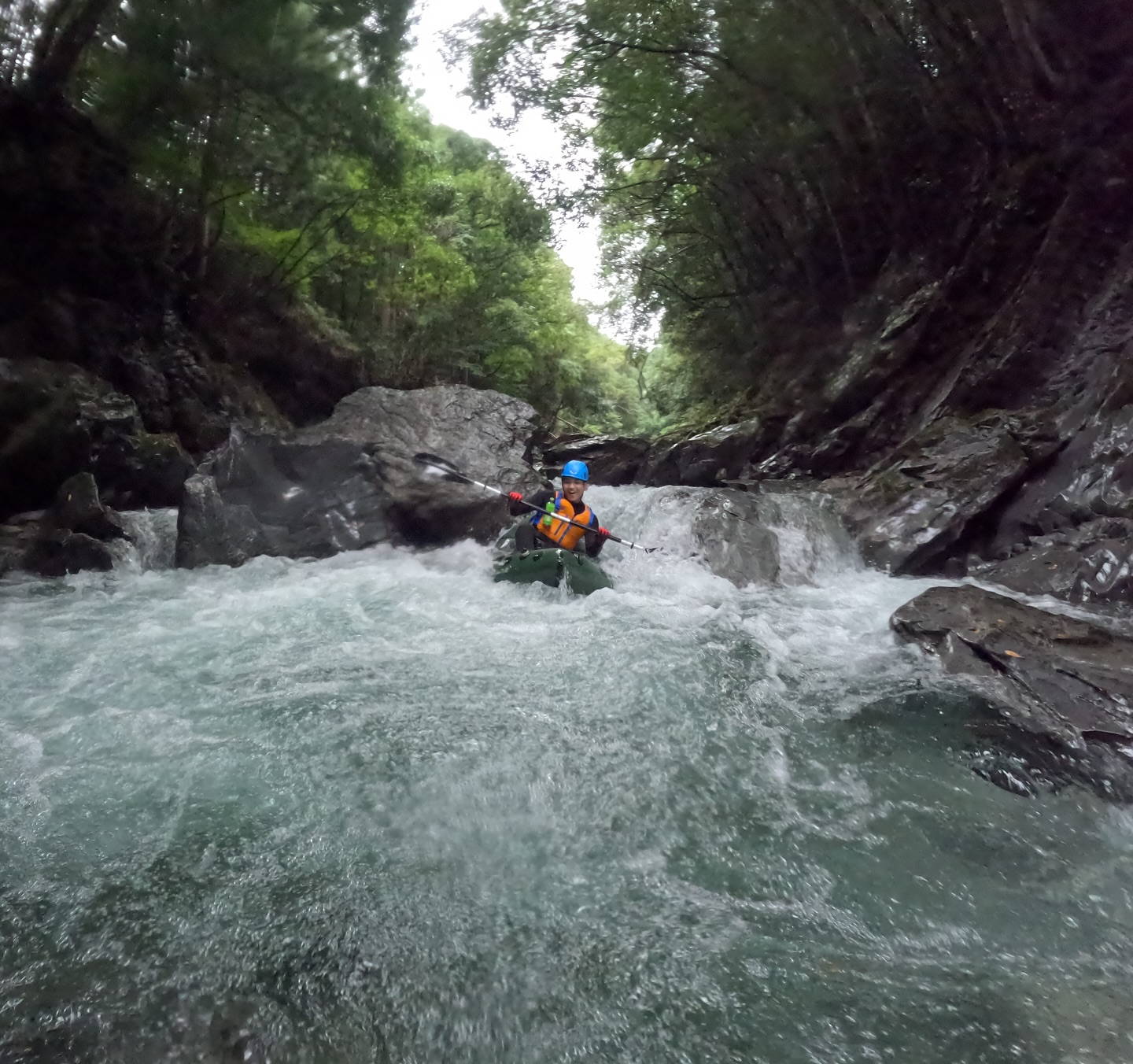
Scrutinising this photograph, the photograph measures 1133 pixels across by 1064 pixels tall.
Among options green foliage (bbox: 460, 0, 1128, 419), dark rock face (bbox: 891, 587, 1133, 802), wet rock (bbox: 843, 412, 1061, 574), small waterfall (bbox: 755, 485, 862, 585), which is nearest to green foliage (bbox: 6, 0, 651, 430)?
green foliage (bbox: 460, 0, 1128, 419)

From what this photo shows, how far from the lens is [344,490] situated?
7516mm

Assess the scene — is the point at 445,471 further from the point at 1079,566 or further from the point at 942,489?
the point at 1079,566

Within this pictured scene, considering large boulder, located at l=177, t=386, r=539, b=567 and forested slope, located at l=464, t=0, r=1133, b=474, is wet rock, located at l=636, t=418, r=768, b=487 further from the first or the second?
large boulder, located at l=177, t=386, r=539, b=567

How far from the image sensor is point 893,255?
11.0m

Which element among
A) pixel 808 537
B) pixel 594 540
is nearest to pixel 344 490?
pixel 594 540

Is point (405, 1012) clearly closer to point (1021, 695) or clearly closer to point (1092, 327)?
point (1021, 695)

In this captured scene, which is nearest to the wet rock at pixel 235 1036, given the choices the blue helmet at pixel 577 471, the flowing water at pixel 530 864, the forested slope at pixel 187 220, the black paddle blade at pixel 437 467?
the flowing water at pixel 530 864

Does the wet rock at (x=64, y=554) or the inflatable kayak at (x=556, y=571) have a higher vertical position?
the inflatable kayak at (x=556, y=571)

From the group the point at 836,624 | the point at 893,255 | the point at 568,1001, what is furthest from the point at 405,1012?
the point at 893,255

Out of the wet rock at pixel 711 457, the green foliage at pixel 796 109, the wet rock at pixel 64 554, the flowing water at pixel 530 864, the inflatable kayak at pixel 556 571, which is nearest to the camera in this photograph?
the flowing water at pixel 530 864

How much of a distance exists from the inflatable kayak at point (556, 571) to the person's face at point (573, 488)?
0.75 m

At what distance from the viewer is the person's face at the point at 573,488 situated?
21.4 feet

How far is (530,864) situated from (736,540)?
5.07 meters

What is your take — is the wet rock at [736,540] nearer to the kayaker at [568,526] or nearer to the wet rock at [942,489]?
the wet rock at [942,489]
